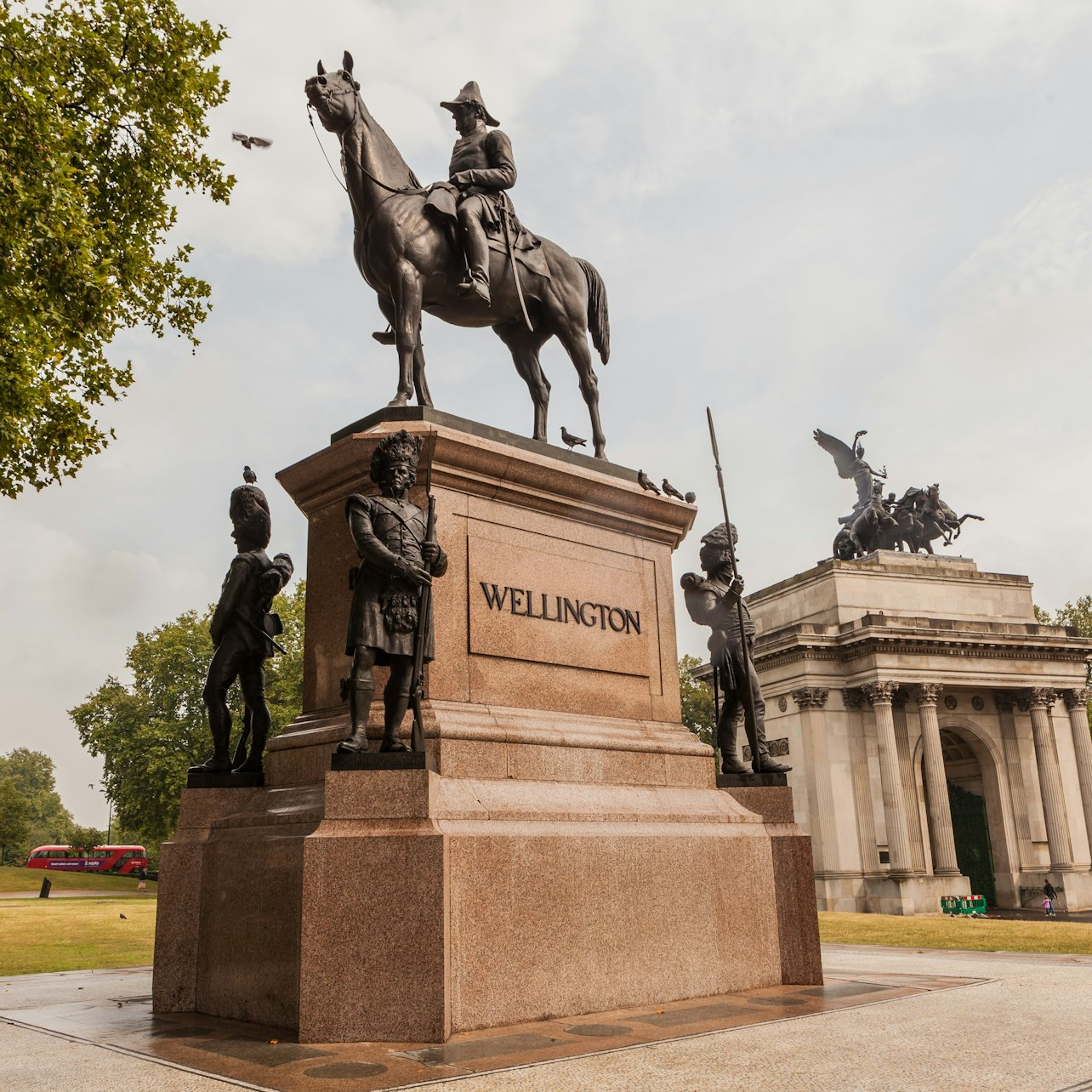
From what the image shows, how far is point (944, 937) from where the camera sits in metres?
19.7

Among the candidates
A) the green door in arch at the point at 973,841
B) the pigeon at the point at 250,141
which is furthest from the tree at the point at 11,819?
the pigeon at the point at 250,141

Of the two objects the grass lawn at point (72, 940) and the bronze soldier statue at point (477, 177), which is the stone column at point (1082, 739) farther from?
the bronze soldier statue at point (477, 177)

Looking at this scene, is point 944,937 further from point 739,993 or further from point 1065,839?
point 1065,839

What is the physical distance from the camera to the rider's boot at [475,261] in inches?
422

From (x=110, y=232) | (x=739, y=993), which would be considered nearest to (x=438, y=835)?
(x=739, y=993)

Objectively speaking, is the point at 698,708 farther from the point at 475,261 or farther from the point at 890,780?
the point at 475,261

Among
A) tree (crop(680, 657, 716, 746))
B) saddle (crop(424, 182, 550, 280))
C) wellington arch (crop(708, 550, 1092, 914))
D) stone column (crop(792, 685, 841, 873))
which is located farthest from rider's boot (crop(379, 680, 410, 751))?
tree (crop(680, 657, 716, 746))

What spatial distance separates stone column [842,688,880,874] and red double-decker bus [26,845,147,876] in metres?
55.3

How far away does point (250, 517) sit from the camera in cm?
1020

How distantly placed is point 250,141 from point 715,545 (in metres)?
7.39

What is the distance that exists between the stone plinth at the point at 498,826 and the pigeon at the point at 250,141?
15.9 ft

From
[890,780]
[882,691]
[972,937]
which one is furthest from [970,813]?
[972,937]

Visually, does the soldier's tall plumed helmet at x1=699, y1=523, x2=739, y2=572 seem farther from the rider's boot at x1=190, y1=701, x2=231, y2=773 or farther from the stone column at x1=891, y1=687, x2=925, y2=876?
the stone column at x1=891, y1=687, x2=925, y2=876

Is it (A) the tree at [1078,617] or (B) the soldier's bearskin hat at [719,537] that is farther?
(A) the tree at [1078,617]
